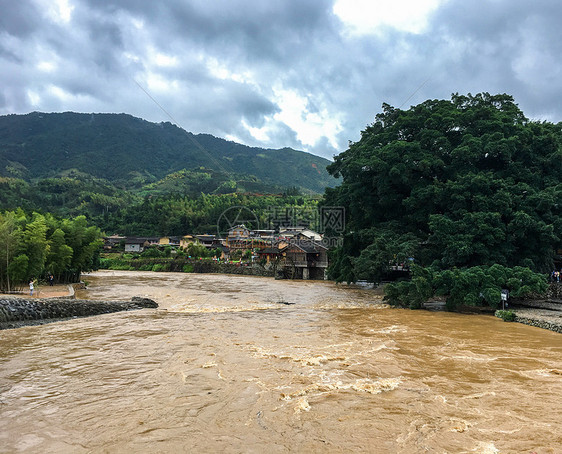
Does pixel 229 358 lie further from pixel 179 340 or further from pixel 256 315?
pixel 256 315

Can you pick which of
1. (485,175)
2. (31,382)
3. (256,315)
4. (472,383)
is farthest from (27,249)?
(485,175)

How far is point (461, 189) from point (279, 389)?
1553 centimetres

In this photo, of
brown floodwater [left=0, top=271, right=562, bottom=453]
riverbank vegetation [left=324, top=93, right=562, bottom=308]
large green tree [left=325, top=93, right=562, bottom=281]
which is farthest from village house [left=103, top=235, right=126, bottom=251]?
brown floodwater [left=0, top=271, right=562, bottom=453]

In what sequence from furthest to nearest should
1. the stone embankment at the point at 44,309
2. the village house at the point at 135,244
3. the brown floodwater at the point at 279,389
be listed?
the village house at the point at 135,244
the stone embankment at the point at 44,309
the brown floodwater at the point at 279,389

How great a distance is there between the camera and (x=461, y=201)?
61.0ft

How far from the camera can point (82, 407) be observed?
229 inches

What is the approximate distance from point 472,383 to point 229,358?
16.2ft

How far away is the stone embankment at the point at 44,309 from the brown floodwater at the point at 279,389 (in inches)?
34.6

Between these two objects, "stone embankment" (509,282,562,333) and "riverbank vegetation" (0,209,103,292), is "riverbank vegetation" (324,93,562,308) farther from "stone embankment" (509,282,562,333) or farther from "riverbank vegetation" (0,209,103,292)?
"riverbank vegetation" (0,209,103,292)

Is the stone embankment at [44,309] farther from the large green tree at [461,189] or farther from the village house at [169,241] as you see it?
the village house at [169,241]

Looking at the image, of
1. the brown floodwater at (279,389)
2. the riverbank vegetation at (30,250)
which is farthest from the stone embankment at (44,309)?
the riverbank vegetation at (30,250)

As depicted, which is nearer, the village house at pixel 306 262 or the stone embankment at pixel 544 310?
the stone embankment at pixel 544 310

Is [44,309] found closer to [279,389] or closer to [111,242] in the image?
[279,389]

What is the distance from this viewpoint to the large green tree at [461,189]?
17.5m
